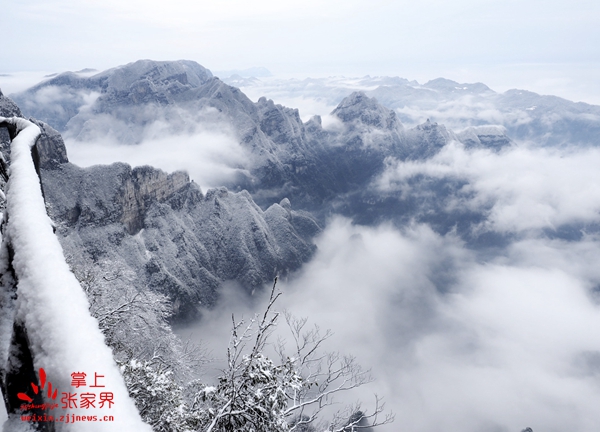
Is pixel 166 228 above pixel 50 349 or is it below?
below

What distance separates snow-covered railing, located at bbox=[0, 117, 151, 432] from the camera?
5.22 feet

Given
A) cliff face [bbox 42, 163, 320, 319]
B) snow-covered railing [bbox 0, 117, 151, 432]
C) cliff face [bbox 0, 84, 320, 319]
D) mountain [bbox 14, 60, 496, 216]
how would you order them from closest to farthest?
1. snow-covered railing [bbox 0, 117, 151, 432]
2. cliff face [bbox 0, 84, 320, 319]
3. cliff face [bbox 42, 163, 320, 319]
4. mountain [bbox 14, 60, 496, 216]

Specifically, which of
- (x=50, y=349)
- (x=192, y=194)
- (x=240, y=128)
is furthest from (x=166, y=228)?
(x=240, y=128)

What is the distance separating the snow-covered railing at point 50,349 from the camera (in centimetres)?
159

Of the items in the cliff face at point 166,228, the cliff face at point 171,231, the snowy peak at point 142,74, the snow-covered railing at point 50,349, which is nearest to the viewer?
the snow-covered railing at point 50,349

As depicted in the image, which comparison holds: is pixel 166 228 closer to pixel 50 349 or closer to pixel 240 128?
pixel 50 349

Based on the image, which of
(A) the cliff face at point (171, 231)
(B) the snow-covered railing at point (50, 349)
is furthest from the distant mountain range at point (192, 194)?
(B) the snow-covered railing at point (50, 349)

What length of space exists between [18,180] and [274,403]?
5.25 metres

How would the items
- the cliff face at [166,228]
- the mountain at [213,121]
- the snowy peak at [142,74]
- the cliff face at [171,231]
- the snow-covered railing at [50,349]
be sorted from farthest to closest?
the snowy peak at [142,74]
the mountain at [213,121]
the cliff face at [171,231]
the cliff face at [166,228]
the snow-covered railing at [50,349]

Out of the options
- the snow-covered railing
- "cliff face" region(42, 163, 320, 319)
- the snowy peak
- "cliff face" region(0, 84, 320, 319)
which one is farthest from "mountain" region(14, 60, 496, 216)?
the snow-covered railing

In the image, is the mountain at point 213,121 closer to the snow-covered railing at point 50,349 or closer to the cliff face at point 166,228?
the cliff face at point 166,228

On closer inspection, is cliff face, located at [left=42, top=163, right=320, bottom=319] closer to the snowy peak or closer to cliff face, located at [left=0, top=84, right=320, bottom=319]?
cliff face, located at [left=0, top=84, right=320, bottom=319]

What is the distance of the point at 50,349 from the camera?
1666 millimetres

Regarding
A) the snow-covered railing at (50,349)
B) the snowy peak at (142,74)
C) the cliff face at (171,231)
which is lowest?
the cliff face at (171,231)
